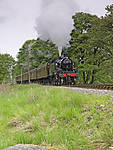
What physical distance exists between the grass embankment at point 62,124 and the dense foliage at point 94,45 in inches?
537

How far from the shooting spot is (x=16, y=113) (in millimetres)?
4832

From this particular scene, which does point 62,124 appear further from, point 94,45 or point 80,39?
point 80,39

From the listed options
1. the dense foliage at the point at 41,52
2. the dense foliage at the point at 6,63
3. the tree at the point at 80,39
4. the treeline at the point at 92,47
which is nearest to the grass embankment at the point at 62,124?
the treeline at the point at 92,47

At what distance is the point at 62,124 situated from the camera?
11.8 ft

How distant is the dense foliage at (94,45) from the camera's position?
1889 cm

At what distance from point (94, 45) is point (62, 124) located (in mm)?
17410

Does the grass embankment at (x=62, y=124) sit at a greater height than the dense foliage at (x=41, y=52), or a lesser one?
lesser

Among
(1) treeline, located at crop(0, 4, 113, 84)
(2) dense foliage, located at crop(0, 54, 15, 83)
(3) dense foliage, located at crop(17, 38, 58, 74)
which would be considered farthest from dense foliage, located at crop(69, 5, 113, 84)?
(2) dense foliage, located at crop(0, 54, 15, 83)

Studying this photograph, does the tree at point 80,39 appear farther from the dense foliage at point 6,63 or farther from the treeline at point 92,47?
the dense foliage at point 6,63

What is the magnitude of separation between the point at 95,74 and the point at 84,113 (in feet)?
63.7

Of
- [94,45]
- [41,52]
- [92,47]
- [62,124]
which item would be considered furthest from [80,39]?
[62,124]

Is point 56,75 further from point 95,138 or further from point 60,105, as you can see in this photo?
point 95,138

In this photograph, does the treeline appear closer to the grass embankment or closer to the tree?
the tree

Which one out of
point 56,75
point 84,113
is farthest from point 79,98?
point 56,75
